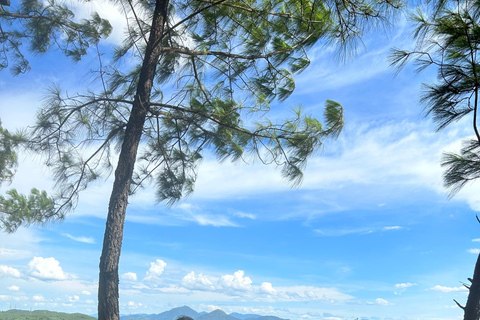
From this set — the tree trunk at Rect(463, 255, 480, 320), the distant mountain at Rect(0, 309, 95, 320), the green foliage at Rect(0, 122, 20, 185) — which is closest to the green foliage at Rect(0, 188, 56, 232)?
the green foliage at Rect(0, 122, 20, 185)

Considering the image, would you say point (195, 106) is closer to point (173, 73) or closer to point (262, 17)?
point (173, 73)

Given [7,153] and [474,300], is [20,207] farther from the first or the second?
[474,300]

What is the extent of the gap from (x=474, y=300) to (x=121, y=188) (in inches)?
126

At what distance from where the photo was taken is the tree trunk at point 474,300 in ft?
11.2

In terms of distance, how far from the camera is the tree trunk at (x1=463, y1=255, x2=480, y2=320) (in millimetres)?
3408

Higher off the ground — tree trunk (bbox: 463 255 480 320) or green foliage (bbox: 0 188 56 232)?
green foliage (bbox: 0 188 56 232)

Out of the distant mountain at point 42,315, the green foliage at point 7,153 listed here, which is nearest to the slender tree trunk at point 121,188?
the green foliage at point 7,153

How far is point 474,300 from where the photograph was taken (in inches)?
135

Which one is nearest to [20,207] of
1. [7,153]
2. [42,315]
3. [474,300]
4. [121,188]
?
[7,153]

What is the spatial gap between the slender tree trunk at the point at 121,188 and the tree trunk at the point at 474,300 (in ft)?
9.66

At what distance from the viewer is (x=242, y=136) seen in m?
4.87

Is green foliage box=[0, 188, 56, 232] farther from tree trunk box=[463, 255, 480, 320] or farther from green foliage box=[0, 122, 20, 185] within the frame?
tree trunk box=[463, 255, 480, 320]

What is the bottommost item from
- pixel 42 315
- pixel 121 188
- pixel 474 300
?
pixel 42 315

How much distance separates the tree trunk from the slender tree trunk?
294 centimetres
